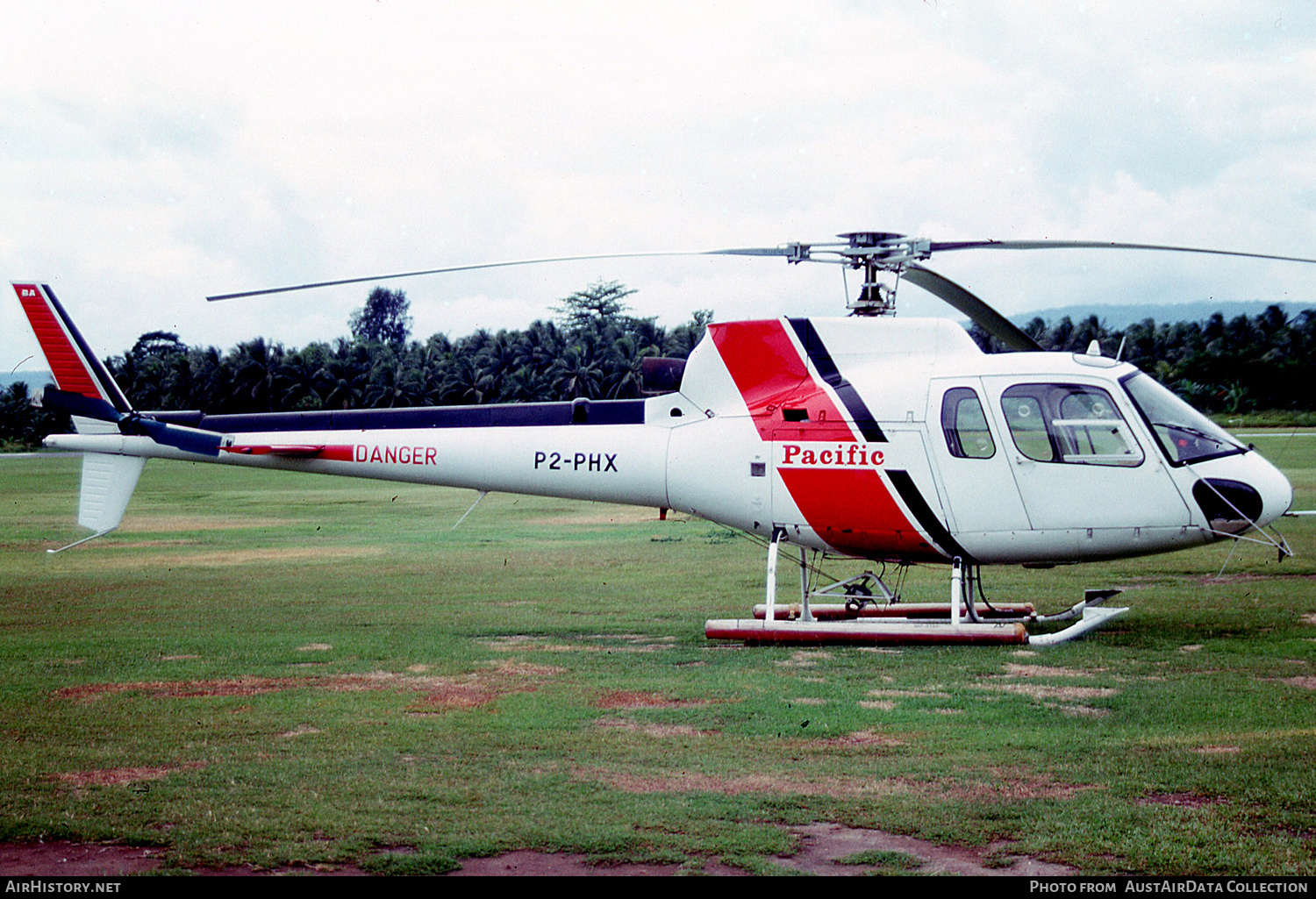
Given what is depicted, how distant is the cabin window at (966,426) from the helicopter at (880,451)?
0.02 metres

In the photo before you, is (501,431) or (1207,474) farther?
(501,431)

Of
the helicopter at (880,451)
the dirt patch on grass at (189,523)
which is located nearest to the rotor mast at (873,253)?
the helicopter at (880,451)

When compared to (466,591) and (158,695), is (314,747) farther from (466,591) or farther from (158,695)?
(466,591)

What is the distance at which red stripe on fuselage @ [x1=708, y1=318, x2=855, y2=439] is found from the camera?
975 centimetres

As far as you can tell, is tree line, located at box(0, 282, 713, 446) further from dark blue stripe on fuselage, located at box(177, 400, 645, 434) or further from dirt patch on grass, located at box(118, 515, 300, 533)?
dark blue stripe on fuselage, located at box(177, 400, 645, 434)

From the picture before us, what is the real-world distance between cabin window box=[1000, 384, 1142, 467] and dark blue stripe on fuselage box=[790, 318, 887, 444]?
1099 millimetres

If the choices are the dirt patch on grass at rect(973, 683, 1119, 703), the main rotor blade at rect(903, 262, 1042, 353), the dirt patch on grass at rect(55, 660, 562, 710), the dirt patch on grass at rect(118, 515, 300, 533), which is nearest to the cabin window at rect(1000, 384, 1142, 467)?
the main rotor blade at rect(903, 262, 1042, 353)

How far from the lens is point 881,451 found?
31.1 feet

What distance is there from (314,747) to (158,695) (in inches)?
84.9

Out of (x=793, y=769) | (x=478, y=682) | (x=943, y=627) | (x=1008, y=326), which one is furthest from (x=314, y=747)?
(x=1008, y=326)

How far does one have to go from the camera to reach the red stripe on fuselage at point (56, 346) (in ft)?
36.4

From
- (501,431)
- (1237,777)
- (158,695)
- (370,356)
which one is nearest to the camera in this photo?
(1237,777)

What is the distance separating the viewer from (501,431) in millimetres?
10516

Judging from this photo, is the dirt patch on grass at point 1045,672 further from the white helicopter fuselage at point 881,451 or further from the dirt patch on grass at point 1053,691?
the white helicopter fuselage at point 881,451
